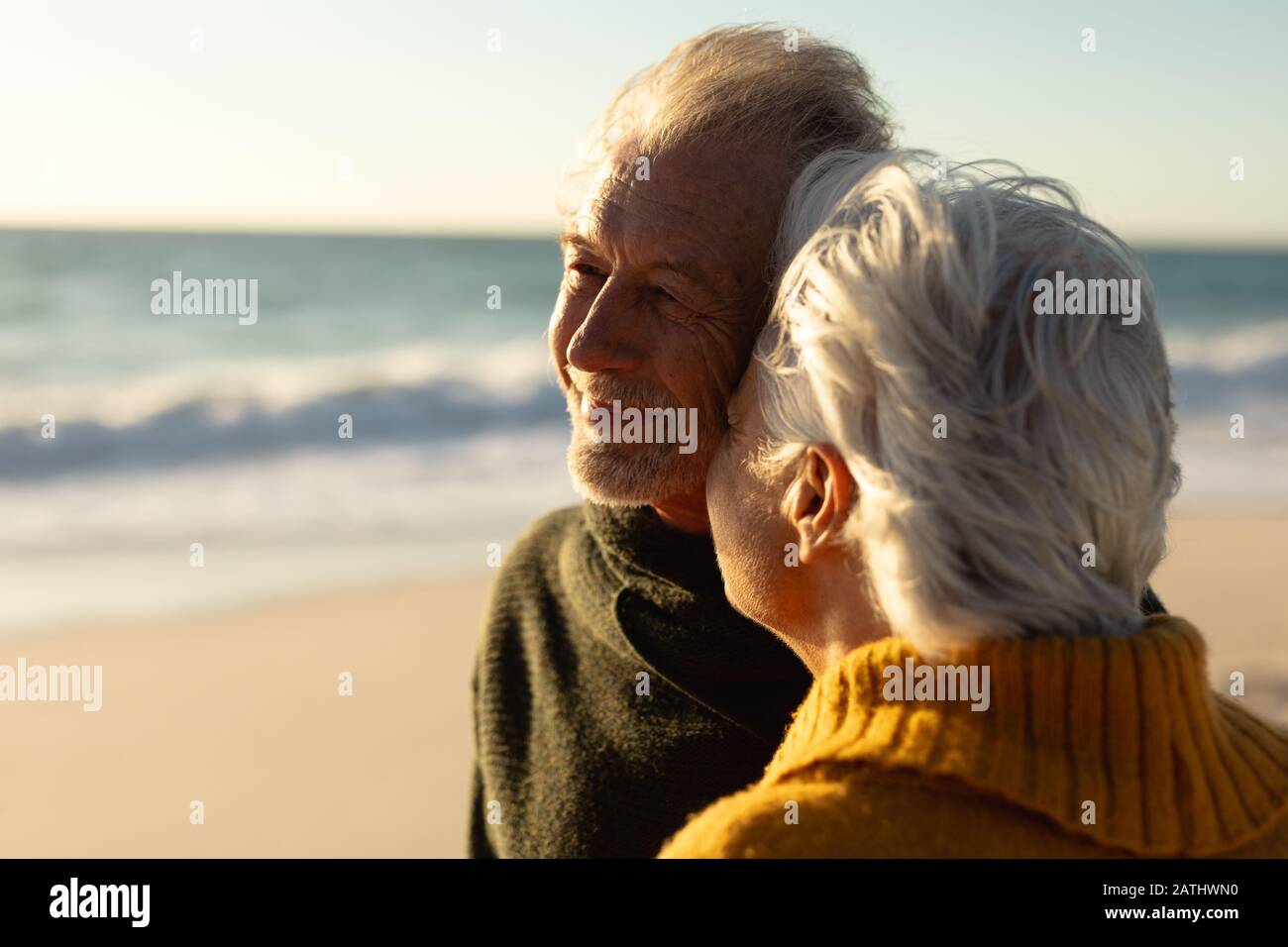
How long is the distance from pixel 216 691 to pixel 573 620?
11.2ft

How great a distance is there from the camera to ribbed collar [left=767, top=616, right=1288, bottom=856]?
50.8 inches

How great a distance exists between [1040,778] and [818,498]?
40cm

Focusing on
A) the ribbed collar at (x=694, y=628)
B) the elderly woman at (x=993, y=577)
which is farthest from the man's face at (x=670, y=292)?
the elderly woman at (x=993, y=577)

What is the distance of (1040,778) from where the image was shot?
4.23 ft

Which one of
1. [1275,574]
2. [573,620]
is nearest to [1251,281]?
[1275,574]

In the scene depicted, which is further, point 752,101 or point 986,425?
point 752,101

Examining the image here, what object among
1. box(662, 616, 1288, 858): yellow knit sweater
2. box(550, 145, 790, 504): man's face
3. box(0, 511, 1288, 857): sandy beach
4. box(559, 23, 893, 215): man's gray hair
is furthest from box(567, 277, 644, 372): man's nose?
box(0, 511, 1288, 857): sandy beach

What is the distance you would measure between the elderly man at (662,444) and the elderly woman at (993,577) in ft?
1.76

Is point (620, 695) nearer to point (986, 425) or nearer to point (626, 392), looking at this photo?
point (626, 392)

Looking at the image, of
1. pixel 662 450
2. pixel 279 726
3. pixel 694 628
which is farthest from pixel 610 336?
pixel 279 726

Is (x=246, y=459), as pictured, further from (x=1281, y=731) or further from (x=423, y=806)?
(x=1281, y=731)

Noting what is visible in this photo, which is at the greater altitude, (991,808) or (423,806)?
(991,808)

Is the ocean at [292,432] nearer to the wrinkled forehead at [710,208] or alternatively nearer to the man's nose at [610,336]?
the man's nose at [610,336]

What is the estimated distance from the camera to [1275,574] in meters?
6.98
